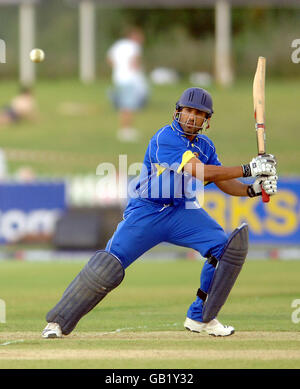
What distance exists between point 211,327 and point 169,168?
131 centimetres

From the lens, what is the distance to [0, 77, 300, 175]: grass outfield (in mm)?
24156

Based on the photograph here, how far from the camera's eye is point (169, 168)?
308 inches

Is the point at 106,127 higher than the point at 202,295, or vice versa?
the point at 106,127

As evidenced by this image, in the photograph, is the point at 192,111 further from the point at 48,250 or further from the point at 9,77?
the point at 9,77

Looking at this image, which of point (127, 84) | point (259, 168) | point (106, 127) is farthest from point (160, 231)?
point (106, 127)

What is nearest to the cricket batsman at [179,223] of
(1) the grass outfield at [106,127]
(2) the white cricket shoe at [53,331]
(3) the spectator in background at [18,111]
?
(2) the white cricket shoe at [53,331]

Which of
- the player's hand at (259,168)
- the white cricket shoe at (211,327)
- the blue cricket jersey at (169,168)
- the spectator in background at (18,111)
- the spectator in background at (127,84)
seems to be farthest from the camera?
the spectator in background at (18,111)

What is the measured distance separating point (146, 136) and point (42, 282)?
12666mm

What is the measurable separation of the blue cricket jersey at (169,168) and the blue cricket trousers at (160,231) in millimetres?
77

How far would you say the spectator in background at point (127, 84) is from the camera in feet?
78.7

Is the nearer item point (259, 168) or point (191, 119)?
point (259, 168)

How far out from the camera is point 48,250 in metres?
17.8

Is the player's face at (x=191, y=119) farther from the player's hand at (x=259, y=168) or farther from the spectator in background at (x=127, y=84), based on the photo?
the spectator in background at (x=127, y=84)

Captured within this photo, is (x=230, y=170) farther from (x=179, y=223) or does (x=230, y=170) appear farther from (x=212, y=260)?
(x=212, y=260)
